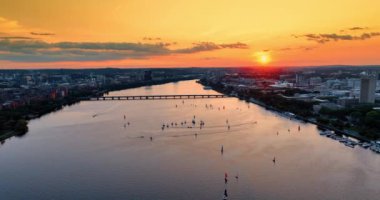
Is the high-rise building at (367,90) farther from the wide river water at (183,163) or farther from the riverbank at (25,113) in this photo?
the riverbank at (25,113)

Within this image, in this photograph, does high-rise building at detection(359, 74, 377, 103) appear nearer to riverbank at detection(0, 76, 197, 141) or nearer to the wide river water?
the wide river water

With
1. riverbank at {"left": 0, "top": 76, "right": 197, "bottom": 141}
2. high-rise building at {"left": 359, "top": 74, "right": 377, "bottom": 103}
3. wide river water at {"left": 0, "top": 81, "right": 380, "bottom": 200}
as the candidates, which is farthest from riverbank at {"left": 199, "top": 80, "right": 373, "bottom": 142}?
riverbank at {"left": 0, "top": 76, "right": 197, "bottom": 141}

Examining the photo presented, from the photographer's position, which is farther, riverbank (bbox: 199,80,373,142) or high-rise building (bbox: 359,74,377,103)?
high-rise building (bbox: 359,74,377,103)

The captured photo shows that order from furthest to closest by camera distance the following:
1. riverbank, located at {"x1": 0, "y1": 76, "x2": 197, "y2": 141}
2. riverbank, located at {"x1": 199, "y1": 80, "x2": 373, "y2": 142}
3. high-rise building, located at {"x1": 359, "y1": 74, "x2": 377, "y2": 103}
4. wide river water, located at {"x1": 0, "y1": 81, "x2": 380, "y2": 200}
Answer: high-rise building, located at {"x1": 359, "y1": 74, "x2": 377, "y2": 103} → riverbank, located at {"x1": 0, "y1": 76, "x2": 197, "y2": 141} → riverbank, located at {"x1": 199, "y1": 80, "x2": 373, "y2": 142} → wide river water, located at {"x1": 0, "y1": 81, "x2": 380, "y2": 200}

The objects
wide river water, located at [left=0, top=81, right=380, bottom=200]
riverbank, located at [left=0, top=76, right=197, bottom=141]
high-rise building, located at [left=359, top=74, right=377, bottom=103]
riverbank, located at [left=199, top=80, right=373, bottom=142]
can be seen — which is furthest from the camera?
high-rise building, located at [left=359, top=74, right=377, bottom=103]

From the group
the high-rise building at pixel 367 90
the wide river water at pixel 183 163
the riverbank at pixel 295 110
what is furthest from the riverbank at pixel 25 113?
the high-rise building at pixel 367 90

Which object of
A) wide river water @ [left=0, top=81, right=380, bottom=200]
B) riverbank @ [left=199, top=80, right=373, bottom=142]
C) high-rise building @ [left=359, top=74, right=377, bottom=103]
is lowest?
wide river water @ [left=0, top=81, right=380, bottom=200]

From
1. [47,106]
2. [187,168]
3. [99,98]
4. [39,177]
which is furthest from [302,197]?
[99,98]

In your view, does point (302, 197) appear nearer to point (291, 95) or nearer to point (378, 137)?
point (378, 137)
